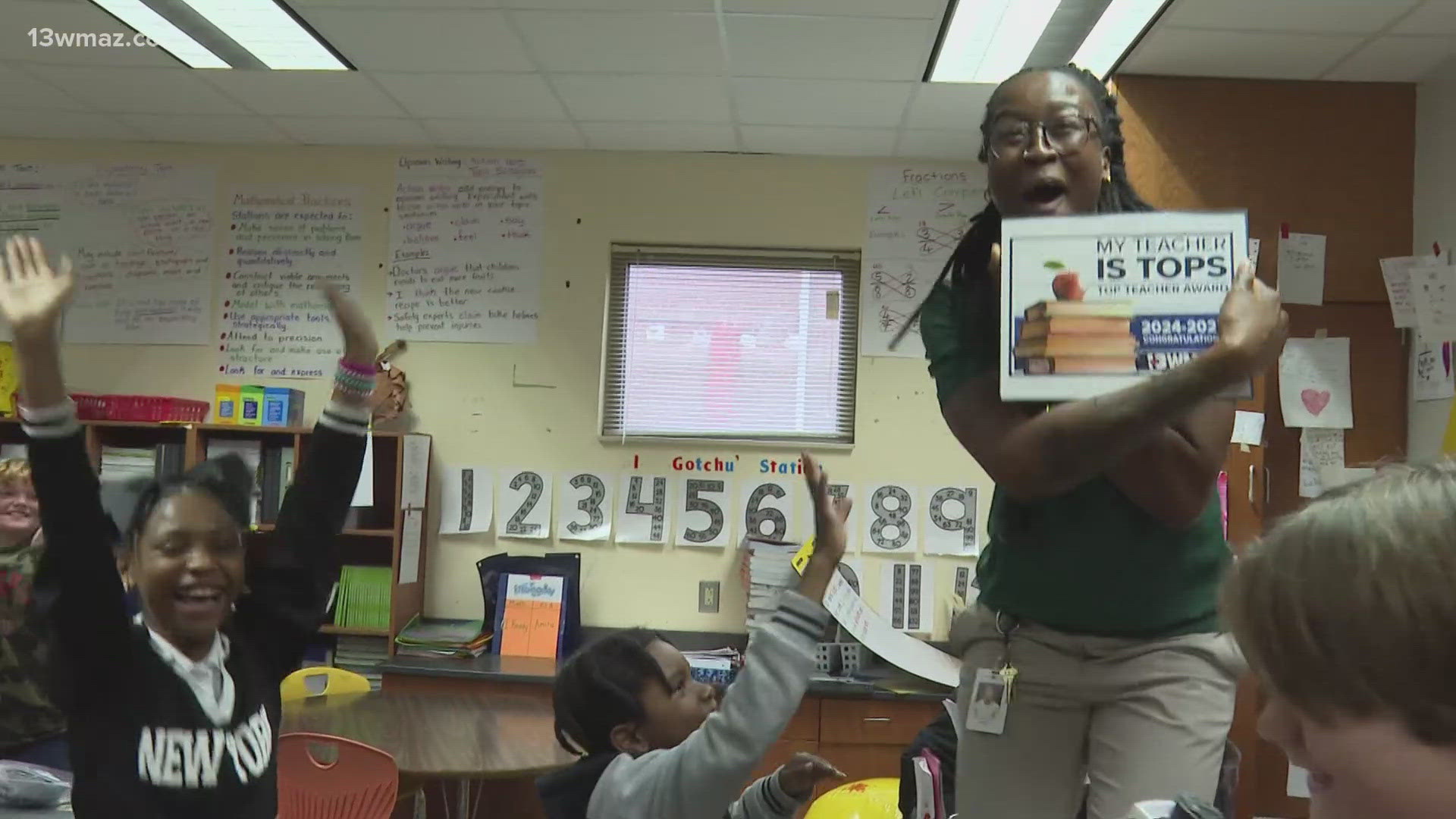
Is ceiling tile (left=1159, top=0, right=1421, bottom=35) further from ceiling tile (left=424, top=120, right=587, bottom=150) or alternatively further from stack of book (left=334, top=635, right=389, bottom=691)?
stack of book (left=334, top=635, right=389, bottom=691)

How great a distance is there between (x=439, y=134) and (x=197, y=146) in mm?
1068

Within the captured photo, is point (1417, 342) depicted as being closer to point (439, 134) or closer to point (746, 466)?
point (746, 466)

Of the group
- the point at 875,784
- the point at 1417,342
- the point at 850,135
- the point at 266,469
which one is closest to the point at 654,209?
the point at 850,135

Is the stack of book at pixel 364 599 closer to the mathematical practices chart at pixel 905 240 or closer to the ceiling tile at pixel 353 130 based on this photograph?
the ceiling tile at pixel 353 130

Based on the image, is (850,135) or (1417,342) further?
(850,135)

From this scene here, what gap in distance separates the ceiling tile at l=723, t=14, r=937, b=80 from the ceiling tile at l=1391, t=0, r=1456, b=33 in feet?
4.20

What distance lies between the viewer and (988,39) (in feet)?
10.3

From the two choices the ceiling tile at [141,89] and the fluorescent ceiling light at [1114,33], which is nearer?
the fluorescent ceiling light at [1114,33]

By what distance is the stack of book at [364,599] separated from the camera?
12.8 feet

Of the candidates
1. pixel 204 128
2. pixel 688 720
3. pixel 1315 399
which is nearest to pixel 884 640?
pixel 1315 399

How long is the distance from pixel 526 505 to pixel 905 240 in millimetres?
1812

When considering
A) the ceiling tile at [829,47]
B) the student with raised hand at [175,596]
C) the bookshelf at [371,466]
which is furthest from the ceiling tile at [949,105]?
the student with raised hand at [175,596]

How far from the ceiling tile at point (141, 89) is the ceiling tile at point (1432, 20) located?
3.70 meters

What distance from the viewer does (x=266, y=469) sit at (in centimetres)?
394
